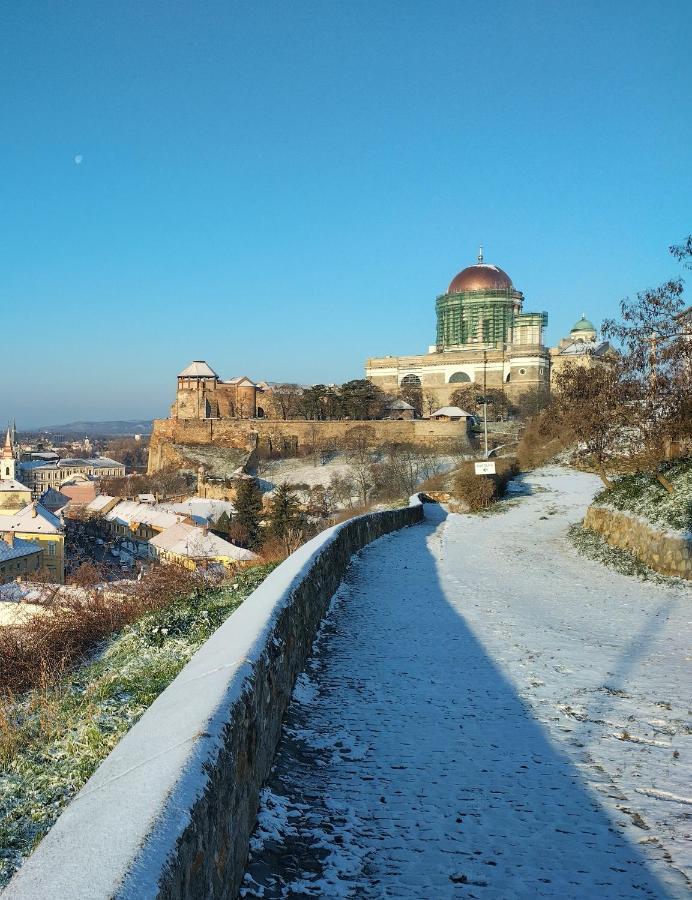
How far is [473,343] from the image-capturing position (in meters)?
84.7

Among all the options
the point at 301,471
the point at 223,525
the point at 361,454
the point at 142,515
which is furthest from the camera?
the point at 301,471

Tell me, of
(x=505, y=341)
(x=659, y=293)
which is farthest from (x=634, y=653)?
(x=505, y=341)

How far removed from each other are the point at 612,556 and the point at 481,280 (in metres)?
76.2

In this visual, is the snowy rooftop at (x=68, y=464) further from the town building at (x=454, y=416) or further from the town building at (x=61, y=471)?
the town building at (x=454, y=416)

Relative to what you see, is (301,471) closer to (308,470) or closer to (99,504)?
(308,470)

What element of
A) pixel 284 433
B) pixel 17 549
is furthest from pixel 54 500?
pixel 17 549

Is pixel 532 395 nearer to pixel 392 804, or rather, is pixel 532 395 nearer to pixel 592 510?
pixel 592 510

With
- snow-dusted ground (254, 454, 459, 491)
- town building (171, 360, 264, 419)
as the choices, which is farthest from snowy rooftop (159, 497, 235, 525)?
town building (171, 360, 264, 419)

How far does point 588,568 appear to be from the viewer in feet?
41.8

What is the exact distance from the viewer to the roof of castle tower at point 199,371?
78213 mm

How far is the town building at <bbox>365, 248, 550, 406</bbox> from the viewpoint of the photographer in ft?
258

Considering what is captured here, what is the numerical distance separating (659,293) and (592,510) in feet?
16.7

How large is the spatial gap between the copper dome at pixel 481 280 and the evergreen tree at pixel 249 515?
52.7 metres

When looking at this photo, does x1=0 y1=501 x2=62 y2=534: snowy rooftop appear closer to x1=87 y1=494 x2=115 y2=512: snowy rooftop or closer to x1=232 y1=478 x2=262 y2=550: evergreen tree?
x1=232 y1=478 x2=262 y2=550: evergreen tree
